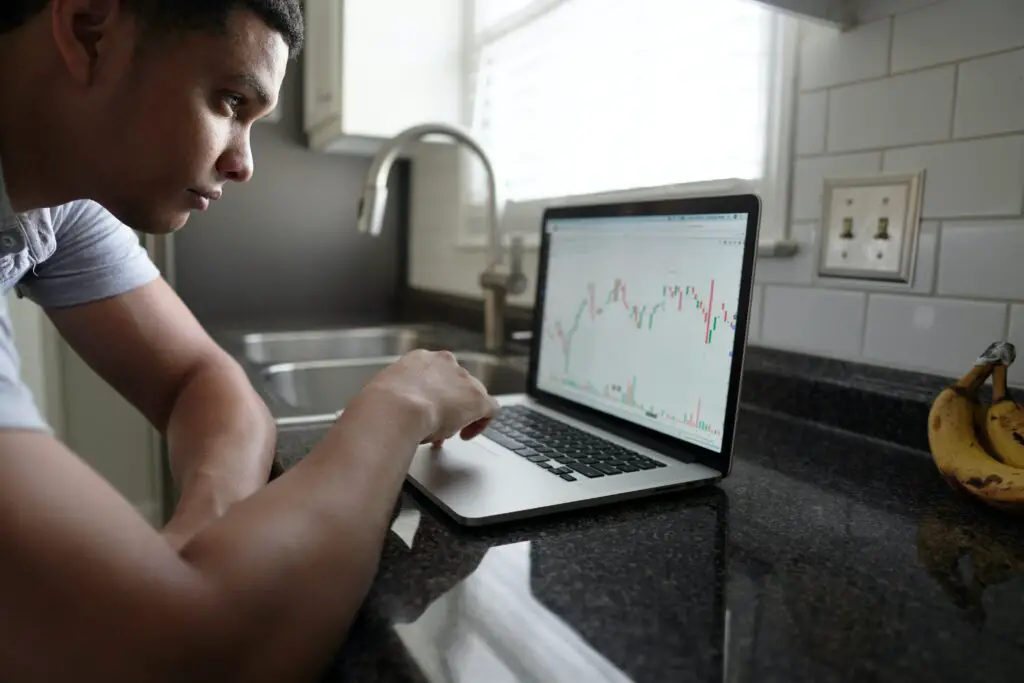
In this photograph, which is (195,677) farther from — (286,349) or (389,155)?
(286,349)

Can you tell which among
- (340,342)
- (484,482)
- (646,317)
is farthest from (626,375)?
(340,342)

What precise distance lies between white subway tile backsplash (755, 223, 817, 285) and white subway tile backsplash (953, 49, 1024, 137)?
0.21 m

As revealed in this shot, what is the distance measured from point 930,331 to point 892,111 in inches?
10.2

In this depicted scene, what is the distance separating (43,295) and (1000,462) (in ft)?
3.37

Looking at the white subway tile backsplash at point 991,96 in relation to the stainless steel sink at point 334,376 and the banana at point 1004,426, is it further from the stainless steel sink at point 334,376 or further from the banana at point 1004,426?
the stainless steel sink at point 334,376

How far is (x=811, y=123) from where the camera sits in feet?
3.10

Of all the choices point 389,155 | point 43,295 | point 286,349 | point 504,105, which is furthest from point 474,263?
point 43,295

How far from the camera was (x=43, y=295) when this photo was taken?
876 millimetres

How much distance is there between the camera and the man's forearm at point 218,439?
0.61m

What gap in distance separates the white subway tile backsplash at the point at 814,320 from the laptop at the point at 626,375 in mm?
302

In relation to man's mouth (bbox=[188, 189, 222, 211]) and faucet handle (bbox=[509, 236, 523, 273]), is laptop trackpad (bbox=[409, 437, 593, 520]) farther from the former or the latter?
faucet handle (bbox=[509, 236, 523, 273])

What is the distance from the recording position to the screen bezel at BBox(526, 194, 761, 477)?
64 cm

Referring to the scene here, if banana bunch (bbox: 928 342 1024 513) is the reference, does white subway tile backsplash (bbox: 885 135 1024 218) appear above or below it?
above

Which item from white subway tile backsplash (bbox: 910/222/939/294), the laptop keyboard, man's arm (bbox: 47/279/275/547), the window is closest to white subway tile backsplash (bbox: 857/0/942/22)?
the window
